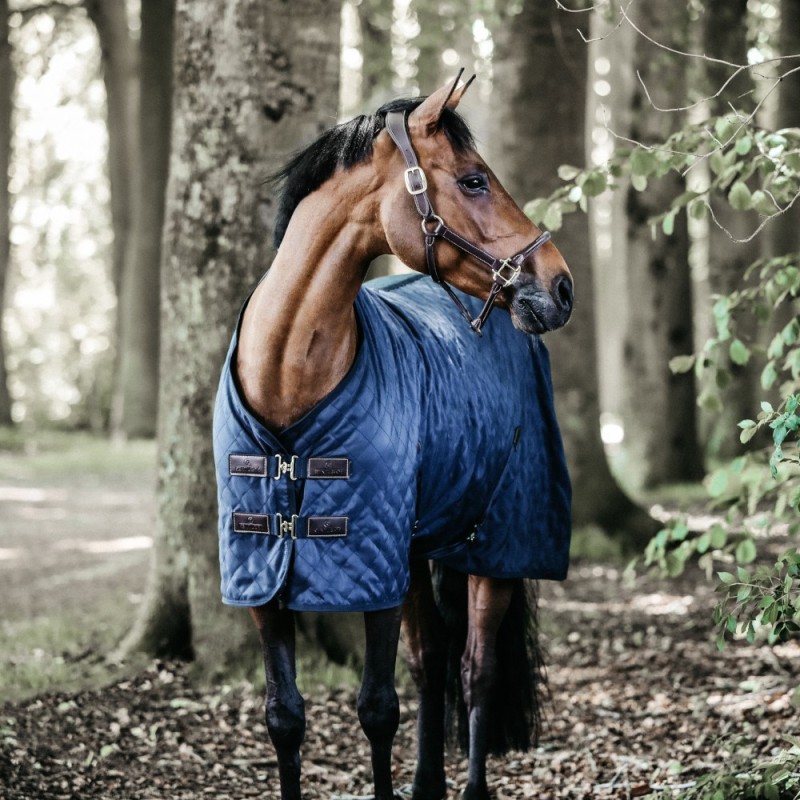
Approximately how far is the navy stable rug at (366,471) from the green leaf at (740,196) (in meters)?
1.07

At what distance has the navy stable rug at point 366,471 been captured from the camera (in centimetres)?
326

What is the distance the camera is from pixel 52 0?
52.8 feet

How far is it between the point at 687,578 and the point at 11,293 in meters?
21.8

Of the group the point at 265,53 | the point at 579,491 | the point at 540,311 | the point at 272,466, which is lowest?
the point at 579,491

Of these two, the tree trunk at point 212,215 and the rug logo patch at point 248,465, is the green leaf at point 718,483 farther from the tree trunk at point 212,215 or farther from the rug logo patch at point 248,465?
the tree trunk at point 212,215

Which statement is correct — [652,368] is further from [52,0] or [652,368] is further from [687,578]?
[52,0]

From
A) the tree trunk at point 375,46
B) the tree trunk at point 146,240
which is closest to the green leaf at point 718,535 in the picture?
the tree trunk at point 375,46

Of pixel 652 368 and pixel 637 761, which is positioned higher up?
pixel 652 368

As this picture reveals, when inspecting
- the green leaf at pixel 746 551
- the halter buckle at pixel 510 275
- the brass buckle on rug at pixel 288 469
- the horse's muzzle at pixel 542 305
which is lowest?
the green leaf at pixel 746 551

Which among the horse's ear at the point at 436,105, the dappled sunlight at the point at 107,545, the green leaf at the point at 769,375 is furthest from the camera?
the dappled sunlight at the point at 107,545

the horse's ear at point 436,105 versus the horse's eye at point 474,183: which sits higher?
the horse's ear at point 436,105

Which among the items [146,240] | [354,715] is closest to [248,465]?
[354,715]

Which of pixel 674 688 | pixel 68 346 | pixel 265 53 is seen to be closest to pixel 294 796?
pixel 674 688

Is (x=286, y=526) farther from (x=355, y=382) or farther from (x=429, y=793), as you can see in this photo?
(x=429, y=793)
